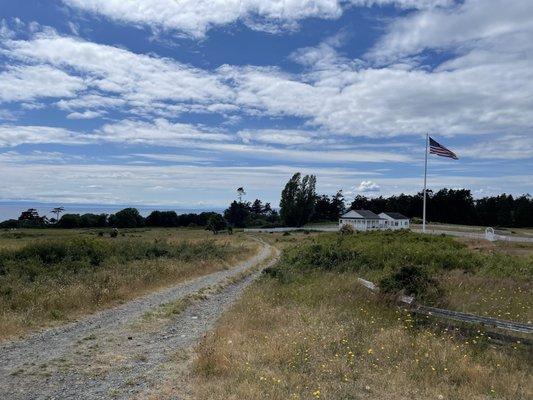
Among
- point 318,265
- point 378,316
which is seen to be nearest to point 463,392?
point 378,316

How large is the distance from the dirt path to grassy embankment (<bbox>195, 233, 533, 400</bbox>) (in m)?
0.74

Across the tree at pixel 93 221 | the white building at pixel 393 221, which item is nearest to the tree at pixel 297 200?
the white building at pixel 393 221

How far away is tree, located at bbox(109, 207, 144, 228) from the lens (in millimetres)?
133125

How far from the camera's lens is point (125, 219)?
134125mm

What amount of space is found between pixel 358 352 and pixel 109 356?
4582 mm

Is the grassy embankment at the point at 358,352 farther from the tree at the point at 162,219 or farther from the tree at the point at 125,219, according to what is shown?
the tree at the point at 162,219

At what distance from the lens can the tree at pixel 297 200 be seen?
116875mm

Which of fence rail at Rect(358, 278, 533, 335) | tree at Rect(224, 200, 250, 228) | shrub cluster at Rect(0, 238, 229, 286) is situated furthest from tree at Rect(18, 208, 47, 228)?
fence rail at Rect(358, 278, 533, 335)

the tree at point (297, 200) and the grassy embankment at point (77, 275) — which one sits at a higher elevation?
the tree at point (297, 200)

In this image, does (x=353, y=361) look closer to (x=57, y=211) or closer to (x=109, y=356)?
(x=109, y=356)

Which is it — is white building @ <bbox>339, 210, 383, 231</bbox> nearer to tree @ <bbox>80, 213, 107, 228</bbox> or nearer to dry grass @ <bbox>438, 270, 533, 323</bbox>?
tree @ <bbox>80, 213, 107, 228</bbox>

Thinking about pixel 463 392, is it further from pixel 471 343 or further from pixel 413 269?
pixel 413 269

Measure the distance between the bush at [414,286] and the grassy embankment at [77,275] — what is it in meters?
8.34

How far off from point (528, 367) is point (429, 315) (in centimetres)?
243
